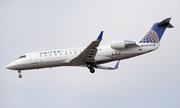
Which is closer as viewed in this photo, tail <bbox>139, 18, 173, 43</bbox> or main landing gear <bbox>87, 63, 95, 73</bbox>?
tail <bbox>139, 18, 173, 43</bbox>

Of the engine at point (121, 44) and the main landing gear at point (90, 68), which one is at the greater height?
the engine at point (121, 44)

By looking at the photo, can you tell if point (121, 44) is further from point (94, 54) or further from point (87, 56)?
point (87, 56)

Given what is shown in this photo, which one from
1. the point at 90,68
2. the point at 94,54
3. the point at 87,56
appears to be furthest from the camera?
the point at 90,68

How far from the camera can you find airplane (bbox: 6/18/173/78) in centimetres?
2631

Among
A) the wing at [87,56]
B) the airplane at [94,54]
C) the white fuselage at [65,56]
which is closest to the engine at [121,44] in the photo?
the airplane at [94,54]

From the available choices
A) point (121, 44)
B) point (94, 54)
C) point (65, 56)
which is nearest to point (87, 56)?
point (94, 54)

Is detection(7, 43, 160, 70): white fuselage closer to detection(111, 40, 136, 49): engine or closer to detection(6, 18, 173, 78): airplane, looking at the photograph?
detection(6, 18, 173, 78): airplane

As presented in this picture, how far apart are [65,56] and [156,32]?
10039 mm

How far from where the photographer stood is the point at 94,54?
2614cm

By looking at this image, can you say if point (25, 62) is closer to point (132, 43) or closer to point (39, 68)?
point (39, 68)

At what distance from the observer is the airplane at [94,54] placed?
86.3ft

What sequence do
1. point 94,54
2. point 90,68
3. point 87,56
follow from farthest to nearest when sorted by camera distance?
point 90,68
point 87,56
point 94,54

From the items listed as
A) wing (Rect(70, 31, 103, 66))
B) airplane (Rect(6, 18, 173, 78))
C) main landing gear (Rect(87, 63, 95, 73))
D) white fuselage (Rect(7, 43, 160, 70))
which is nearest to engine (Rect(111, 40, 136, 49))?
airplane (Rect(6, 18, 173, 78))

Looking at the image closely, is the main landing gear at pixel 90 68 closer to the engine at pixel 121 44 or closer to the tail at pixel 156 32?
the engine at pixel 121 44
